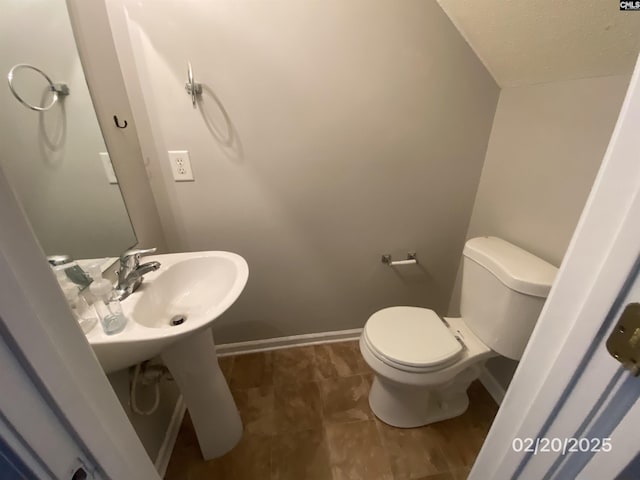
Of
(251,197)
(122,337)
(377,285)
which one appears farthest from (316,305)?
(122,337)

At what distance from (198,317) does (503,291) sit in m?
1.10

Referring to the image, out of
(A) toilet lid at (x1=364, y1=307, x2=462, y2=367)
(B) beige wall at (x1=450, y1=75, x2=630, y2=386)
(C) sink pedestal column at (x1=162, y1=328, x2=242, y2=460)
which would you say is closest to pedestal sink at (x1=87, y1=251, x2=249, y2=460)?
(C) sink pedestal column at (x1=162, y1=328, x2=242, y2=460)

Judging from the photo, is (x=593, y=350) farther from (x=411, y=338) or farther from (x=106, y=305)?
(x=106, y=305)

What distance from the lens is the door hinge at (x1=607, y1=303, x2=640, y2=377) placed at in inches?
12.4

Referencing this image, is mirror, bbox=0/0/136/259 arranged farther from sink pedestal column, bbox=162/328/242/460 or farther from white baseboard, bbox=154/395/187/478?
white baseboard, bbox=154/395/187/478

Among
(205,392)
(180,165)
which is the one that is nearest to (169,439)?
(205,392)

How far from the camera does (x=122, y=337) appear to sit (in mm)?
685

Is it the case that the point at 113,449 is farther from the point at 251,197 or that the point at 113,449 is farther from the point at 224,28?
the point at 224,28

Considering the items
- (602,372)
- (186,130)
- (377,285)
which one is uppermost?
(186,130)

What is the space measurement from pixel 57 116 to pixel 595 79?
5.60 feet

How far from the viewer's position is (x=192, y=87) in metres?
1.05

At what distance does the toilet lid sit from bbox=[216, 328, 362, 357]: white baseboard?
537 millimetres
